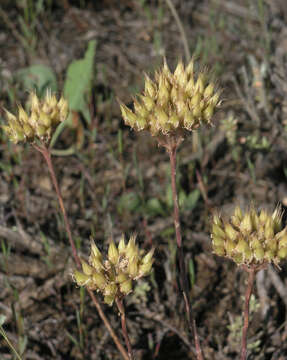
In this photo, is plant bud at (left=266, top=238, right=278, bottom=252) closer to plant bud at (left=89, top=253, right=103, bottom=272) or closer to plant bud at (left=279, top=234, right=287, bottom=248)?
plant bud at (left=279, top=234, right=287, bottom=248)

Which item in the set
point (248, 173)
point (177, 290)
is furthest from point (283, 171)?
point (177, 290)

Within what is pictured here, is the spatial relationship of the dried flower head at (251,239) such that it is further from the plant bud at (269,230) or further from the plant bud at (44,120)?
the plant bud at (44,120)

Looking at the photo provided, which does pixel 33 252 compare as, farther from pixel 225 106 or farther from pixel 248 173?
pixel 225 106

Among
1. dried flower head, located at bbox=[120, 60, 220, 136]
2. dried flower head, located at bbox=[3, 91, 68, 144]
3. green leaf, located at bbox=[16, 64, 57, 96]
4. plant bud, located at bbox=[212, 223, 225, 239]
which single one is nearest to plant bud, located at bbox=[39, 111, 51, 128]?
dried flower head, located at bbox=[3, 91, 68, 144]

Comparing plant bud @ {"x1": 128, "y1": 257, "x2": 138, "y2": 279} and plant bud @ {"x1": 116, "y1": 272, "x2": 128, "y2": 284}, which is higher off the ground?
plant bud @ {"x1": 128, "y1": 257, "x2": 138, "y2": 279}

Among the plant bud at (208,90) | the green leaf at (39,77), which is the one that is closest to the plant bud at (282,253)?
the plant bud at (208,90)

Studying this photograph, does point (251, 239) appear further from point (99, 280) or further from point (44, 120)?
point (44, 120)
